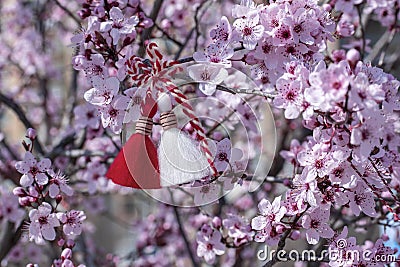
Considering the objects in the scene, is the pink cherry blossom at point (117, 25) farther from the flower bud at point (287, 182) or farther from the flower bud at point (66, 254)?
the flower bud at point (287, 182)

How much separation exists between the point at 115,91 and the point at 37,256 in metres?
2.70

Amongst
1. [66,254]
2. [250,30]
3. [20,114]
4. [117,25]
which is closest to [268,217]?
[250,30]

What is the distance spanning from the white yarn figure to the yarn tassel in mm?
25

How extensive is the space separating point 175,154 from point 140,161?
0.37ft

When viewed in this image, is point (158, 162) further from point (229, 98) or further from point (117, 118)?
point (229, 98)

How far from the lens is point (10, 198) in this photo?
298 centimetres

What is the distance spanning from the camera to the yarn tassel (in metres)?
1.68

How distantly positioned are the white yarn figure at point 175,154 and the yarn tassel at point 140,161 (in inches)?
1.0

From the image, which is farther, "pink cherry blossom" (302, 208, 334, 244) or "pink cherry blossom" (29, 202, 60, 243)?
"pink cherry blossom" (29, 202, 60, 243)

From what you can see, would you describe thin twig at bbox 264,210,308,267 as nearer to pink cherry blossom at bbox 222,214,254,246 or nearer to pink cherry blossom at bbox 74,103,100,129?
pink cherry blossom at bbox 222,214,254,246

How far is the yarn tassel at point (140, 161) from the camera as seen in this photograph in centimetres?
168

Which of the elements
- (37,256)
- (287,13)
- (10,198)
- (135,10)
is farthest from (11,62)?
(287,13)

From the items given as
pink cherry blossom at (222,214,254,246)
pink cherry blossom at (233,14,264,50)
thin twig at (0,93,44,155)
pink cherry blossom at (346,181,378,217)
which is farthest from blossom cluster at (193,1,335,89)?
thin twig at (0,93,44,155)

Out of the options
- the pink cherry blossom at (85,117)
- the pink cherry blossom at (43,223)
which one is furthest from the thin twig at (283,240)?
the pink cherry blossom at (85,117)
